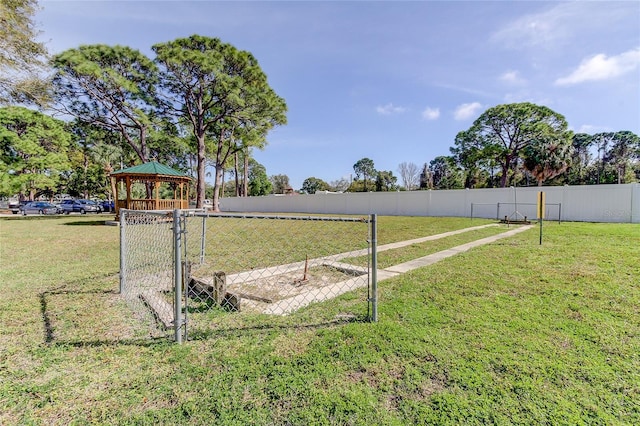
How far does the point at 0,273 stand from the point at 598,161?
2526 inches

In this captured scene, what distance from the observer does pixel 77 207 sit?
27.7 m

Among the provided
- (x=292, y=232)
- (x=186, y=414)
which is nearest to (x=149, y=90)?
(x=292, y=232)

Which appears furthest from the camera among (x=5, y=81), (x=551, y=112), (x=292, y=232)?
(x=551, y=112)

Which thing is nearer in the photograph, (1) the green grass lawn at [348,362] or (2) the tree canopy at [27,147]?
(1) the green grass lawn at [348,362]

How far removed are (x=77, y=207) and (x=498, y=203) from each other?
117 feet

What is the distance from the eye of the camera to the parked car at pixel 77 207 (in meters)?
27.3

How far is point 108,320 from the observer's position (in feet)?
10.3

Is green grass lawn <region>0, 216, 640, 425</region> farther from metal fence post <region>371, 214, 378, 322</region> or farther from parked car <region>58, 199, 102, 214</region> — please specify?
parked car <region>58, 199, 102, 214</region>

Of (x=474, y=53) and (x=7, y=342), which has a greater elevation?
(x=474, y=53)

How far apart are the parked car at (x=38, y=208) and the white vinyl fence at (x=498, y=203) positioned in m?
22.5

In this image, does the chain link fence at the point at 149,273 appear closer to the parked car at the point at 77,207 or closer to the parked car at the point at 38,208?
the parked car at the point at 38,208

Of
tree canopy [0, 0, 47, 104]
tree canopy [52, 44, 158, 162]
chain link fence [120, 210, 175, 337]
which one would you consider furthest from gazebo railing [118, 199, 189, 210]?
chain link fence [120, 210, 175, 337]

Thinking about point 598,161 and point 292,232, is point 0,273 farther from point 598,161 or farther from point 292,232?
point 598,161

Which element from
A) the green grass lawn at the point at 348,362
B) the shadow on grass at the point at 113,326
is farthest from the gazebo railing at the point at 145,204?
the shadow on grass at the point at 113,326
